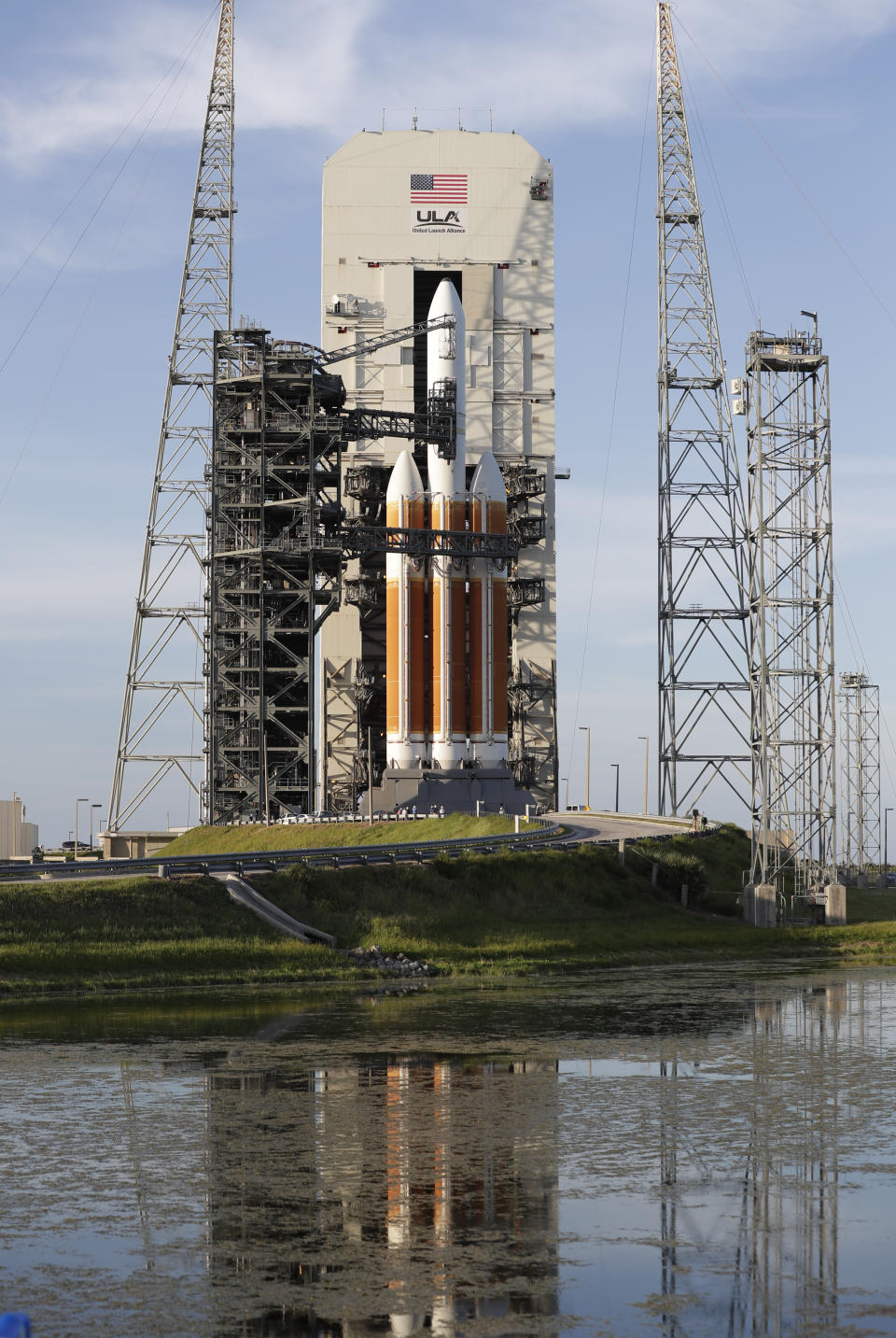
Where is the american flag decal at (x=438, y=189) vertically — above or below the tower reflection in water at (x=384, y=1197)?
above

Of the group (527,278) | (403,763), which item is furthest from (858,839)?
(527,278)

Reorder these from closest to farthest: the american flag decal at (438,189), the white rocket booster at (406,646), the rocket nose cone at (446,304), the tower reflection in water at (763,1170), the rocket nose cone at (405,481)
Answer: the tower reflection in water at (763,1170), the white rocket booster at (406,646), the rocket nose cone at (405,481), the rocket nose cone at (446,304), the american flag decal at (438,189)

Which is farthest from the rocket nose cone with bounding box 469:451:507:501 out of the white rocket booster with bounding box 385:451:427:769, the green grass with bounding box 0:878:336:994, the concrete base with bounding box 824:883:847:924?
the green grass with bounding box 0:878:336:994

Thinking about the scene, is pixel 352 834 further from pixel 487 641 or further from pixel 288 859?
pixel 487 641

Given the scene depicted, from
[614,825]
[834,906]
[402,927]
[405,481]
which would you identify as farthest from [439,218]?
[402,927]

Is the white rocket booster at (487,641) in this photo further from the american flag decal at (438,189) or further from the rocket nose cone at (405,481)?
the american flag decal at (438,189)

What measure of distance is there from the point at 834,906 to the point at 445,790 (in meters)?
36.0

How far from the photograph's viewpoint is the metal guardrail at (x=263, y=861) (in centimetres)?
5847

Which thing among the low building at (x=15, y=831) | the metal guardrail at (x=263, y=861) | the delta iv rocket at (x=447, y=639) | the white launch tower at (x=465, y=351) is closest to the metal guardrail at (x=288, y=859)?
the metal guardrail at (x=263, y=861)

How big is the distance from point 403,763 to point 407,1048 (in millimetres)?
68471

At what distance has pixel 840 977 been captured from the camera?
5234 centimetres

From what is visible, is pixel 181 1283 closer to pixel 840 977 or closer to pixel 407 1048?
pixel 407 1048

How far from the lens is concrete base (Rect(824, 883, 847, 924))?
232ft

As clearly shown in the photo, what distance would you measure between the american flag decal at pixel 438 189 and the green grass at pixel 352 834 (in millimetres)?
59229
